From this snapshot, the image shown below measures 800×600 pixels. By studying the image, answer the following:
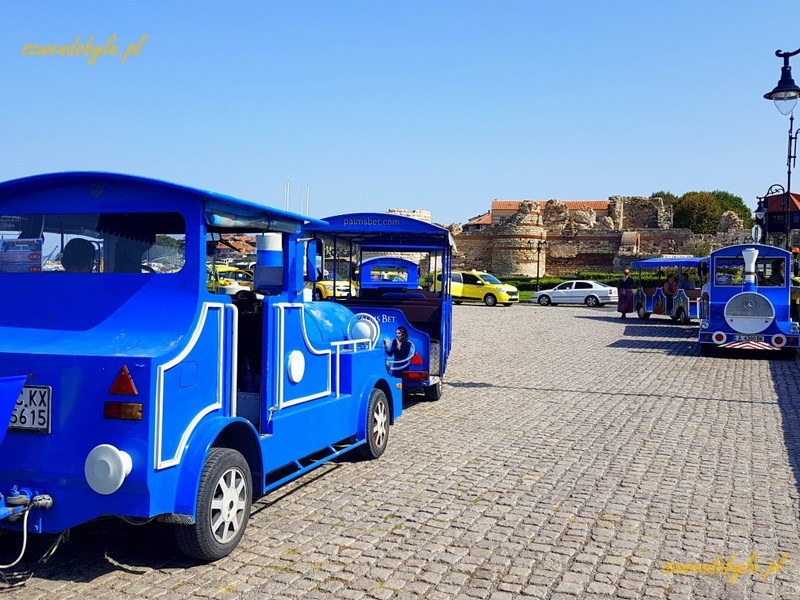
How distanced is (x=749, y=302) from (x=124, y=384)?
1616 centimetres

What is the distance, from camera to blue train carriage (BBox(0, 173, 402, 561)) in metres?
4.22

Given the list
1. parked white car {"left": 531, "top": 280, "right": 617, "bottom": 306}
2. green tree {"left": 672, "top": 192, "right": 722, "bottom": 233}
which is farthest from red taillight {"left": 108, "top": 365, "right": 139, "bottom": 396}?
green tree {"left": 672, "top": 192, "right": 722, "bottom": 233}

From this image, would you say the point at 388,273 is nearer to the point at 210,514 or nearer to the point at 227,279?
the point at 227,279

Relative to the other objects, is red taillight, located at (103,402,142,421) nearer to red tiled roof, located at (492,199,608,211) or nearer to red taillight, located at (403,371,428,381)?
red taillight, located at (403,371,428,381)

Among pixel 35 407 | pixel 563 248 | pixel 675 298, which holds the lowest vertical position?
pixel 35 407

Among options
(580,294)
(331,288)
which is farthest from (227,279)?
(580,294)

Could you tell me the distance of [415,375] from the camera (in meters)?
10.6

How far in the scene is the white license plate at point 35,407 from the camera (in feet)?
14.1

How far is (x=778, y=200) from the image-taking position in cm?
5872

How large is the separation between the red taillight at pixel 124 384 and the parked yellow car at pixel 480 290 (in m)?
37.0

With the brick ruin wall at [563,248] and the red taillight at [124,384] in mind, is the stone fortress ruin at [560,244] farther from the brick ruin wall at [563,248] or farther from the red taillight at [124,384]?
the red taillight at [124,384]

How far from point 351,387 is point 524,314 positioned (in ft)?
89.0

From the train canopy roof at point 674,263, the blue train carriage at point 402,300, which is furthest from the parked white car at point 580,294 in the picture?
the blue train carriage at point 402,300

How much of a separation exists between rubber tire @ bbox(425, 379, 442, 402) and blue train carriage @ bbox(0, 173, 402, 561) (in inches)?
185
